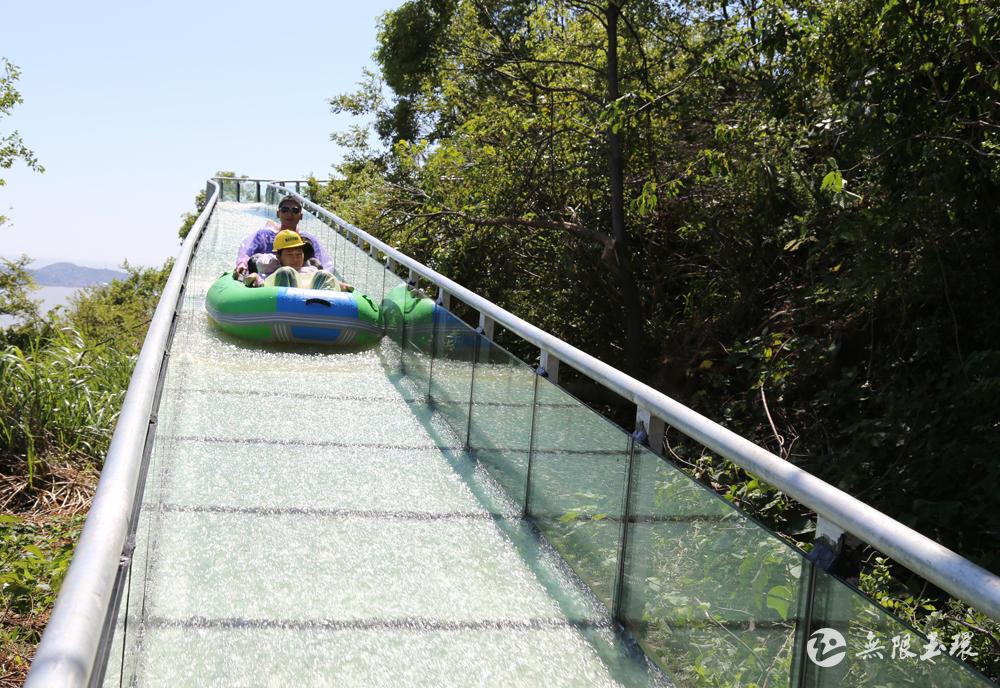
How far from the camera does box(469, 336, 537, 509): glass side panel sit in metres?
4.32

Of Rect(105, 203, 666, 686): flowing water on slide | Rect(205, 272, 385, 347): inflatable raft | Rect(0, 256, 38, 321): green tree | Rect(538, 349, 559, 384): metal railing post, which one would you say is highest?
Rect(538, 349, 559, 384): metal railing post

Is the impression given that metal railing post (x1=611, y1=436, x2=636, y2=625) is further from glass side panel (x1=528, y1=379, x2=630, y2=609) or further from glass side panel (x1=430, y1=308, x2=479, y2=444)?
glass side panel (x1=430, y1=308, x2=479, y2=444)

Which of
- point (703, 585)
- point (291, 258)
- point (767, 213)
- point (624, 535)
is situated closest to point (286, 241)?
point (291, 258)

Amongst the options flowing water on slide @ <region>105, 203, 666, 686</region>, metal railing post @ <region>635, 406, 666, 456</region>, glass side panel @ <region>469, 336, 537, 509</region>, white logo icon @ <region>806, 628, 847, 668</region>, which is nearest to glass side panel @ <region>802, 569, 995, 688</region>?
white logo icon @ <region>806, 628, 847, 668</region>

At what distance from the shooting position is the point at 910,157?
698 centimetres

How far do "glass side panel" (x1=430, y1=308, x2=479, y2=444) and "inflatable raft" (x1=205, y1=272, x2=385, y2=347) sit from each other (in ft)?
5.45

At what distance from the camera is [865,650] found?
196 centimetres

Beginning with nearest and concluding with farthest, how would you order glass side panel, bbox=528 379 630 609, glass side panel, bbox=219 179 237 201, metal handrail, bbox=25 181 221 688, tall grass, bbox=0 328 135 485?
metal handrail, bbox=25 181 221 688 → glass side panel, bbox=528 379 630 609 → tall grass, bbox=0 328 135 485 → glass side panel, bbox=219 179 237 201

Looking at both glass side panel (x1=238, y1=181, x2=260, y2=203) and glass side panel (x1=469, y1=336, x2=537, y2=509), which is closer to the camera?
glass side panel (x1=469, y1=336, x2=537, y2=509)

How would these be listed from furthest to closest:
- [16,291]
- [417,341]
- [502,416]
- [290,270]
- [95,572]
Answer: [16,291], [290,270], [417,341], [502,416], [95,572]

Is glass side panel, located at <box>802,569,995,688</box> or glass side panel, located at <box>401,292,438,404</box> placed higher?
glass side panel, located at <box>802,569,995,688</box>

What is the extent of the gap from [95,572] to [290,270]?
286 inches

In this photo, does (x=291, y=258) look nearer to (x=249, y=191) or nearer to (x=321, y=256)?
(x=321, y=256)

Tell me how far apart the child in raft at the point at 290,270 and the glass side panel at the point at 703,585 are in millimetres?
5772
